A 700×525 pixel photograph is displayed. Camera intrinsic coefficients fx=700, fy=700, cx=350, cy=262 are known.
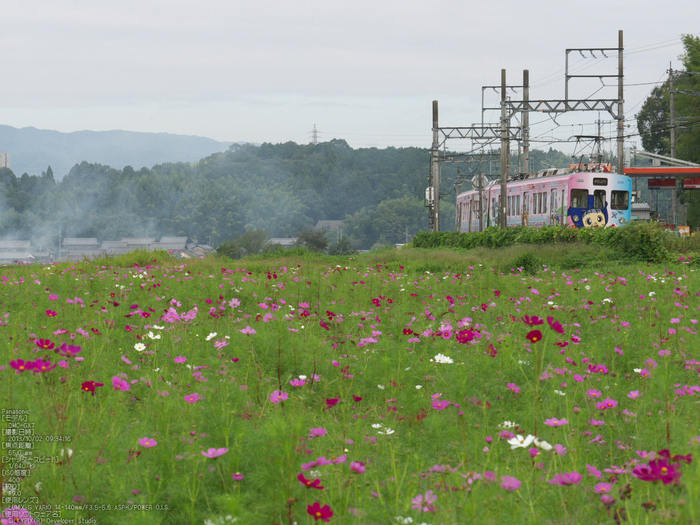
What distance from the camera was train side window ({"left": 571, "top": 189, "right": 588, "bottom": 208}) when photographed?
80.5 feet

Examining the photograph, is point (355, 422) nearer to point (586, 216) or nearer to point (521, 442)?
point (521, 442)

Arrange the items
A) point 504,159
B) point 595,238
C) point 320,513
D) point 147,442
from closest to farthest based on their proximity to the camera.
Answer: point 320,513
point 147,442
point 595,238
point 504,159

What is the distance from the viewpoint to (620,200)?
82.8 feet

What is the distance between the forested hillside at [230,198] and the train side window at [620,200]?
5289 cm

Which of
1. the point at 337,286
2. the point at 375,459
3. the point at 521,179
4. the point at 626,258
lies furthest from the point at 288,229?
the point at 375,459

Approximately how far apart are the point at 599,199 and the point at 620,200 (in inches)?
41.8

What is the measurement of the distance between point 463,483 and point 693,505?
108 cm

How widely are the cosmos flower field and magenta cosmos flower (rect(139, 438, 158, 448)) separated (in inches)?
0.5

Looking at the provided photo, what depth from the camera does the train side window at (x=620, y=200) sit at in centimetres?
2506

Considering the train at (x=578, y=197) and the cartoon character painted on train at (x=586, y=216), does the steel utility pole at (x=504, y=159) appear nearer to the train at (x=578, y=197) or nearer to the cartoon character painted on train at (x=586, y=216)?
the train at (x=578, y=197)

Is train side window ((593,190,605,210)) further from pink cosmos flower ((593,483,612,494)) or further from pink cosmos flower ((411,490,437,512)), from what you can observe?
pink cosmos flower ((411,490,437,512))

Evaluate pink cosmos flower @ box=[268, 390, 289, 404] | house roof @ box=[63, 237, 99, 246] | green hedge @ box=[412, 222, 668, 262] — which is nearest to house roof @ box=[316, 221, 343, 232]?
house roof @ box=[63, 237, 99, 246]

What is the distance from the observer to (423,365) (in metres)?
4.66

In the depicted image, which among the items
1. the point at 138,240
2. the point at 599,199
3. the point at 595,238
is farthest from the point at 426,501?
the point at 138,240
